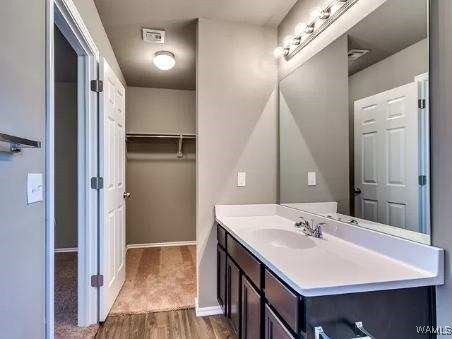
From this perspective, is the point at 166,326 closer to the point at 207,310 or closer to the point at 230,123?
the point at 207,310

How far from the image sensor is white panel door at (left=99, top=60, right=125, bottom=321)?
2205 mm

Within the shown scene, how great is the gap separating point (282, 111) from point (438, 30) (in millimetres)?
1390

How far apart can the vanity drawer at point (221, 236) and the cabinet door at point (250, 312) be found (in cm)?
52

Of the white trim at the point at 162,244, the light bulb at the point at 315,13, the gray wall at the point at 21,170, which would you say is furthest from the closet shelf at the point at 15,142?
the white trim at the point at 162,244

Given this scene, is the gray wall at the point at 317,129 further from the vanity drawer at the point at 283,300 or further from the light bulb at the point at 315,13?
the vanity drawer at the point at 283,300

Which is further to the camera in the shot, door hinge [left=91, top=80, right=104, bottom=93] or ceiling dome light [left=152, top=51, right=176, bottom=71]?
ceiling dome light [left=152, top=51, right=176, bottom=71]

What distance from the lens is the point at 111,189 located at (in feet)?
7.89

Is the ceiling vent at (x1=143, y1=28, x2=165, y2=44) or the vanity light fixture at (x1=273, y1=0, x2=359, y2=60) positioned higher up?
the ceiling vent at (x1=143, y1=28, x2=165, y2=44)

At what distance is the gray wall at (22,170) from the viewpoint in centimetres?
95

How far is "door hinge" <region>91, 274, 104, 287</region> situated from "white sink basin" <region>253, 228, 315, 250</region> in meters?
1.28

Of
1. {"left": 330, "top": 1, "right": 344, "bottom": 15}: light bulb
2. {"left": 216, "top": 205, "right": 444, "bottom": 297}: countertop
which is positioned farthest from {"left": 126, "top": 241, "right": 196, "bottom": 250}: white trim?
{"left": 330, "top": 1, "right": 344, "bottom": 15}: light bulb

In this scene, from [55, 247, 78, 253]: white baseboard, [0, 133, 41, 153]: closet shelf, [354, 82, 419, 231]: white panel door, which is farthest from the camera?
[55, 247, 78, 253]: white baseboard

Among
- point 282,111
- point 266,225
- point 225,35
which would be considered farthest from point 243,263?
point 225,35

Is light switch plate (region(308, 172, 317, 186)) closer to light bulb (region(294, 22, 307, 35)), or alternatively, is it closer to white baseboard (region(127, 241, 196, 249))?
light bulb (region(294, 22, 307, 35))
